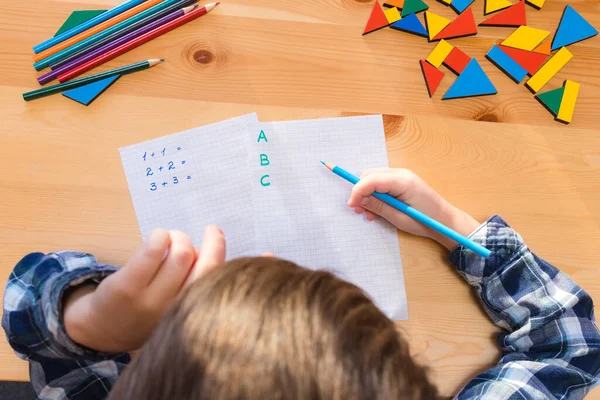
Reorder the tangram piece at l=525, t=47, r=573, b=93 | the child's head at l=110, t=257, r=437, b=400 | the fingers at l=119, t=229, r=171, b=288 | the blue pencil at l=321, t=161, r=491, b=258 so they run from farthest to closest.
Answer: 1. the tangram piece at l=525, t=47, r=573, b=93
2. the blue pencil at l=321, t=161, r=491, b=258
3. the fingers at l=119, t=229, r=171, b=288
4. the child's head at l=110, t=257, r=437, b=400

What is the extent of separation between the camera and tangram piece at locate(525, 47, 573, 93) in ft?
2.27

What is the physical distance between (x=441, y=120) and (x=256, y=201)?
→ 0.28 metres

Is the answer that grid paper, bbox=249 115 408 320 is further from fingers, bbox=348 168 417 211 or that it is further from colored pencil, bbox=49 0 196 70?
colored pencil, bbox=49 0 196 70

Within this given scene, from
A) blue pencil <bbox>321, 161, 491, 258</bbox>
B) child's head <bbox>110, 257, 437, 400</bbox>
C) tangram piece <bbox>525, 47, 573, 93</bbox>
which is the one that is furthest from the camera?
tangram piece <bbox>525, 47, 573, 93</bbox>

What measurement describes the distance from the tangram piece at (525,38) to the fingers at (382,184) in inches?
10.2

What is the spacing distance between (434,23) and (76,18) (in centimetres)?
50

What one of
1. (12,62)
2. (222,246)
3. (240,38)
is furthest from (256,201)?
(12,62)

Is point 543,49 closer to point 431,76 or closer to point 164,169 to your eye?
point 431,76

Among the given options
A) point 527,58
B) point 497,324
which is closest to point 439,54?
point 527,58

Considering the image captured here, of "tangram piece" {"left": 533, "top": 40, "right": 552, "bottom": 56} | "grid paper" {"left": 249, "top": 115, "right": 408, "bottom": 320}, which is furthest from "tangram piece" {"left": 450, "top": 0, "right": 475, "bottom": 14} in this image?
"grid paper" {"left": 249, "top": 115, "right": 408, "bottom": 320}

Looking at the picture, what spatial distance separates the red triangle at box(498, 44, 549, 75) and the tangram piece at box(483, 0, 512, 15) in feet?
0.20

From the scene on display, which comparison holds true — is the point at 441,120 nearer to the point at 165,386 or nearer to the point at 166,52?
the point at 166,52

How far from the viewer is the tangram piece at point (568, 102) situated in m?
0.68

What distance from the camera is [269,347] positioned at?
37 cm
